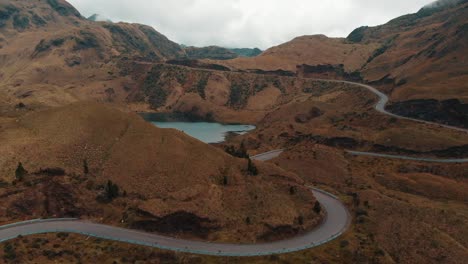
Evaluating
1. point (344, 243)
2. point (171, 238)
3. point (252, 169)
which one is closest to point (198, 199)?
point (171, 238)

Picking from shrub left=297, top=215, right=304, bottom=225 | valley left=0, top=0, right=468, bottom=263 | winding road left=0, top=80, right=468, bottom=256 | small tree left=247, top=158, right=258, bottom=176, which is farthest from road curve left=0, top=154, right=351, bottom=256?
small tree left=247, top=158, right=258, bottom=176

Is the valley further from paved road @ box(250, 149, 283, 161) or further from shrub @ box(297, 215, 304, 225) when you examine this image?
paved road @ box(250, 149, 283, 161)

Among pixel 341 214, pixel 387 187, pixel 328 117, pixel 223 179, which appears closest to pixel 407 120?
pixel 328 117

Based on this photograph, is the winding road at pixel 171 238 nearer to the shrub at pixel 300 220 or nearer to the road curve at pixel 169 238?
the road curve at pixel 169 238

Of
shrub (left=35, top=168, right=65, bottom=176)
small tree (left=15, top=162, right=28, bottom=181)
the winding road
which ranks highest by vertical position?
small tree (left=15, top=162, right=28, bottom=181)

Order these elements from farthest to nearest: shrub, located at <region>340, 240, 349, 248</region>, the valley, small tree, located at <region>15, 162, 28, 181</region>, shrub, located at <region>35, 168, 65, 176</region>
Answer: shrub, located at <region>35, 168, 65, 176</region>
small tree, located at <region>15, 162, 28, 181</region>
shrub, located at <region>340, 240, 349, 248</region>
the valley

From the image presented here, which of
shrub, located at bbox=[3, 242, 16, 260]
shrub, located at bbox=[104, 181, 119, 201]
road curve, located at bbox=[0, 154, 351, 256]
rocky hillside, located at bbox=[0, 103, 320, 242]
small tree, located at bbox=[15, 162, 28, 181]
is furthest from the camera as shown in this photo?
shrub, located at bbox=[104, 181, 119, 201]

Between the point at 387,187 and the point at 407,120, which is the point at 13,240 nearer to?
the point at 387,187

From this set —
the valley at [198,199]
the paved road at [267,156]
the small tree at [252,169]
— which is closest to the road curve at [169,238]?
the valley at [198,199]

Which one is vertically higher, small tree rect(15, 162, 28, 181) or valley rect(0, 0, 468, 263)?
small tree rect(15, 162, 28, 181)
